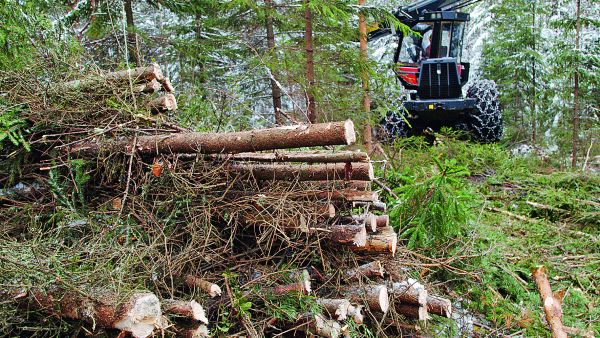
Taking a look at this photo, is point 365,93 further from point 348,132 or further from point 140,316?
point 140,316

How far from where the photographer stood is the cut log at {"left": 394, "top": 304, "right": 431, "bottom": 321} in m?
3.87

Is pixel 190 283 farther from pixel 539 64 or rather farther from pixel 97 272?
pixel 539 64

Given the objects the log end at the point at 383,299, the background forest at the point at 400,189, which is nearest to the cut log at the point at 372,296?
the log end at the point at 383,299

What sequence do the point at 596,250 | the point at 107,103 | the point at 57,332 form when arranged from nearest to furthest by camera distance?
the point at 57,332 < the point at 107,103 < the point at 596,250

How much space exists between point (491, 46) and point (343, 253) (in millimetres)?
16105

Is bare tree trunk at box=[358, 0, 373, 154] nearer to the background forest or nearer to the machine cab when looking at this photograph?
the background forest

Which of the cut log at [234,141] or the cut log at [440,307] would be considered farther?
the cut log at [440,307]

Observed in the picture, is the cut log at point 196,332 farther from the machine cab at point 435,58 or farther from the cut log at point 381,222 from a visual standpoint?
the machine cab at point 435,58

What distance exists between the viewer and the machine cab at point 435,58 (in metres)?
10.9

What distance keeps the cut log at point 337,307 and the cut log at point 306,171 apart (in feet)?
3.30

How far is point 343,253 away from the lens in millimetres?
4078

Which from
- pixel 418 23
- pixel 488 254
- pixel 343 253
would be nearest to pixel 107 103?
pixel 343 253

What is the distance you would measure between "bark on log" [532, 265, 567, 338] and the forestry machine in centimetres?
652

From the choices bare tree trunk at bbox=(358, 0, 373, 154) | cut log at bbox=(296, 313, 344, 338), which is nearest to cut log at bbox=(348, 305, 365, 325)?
cut log at bbox=(296, 313, 344, 338)
